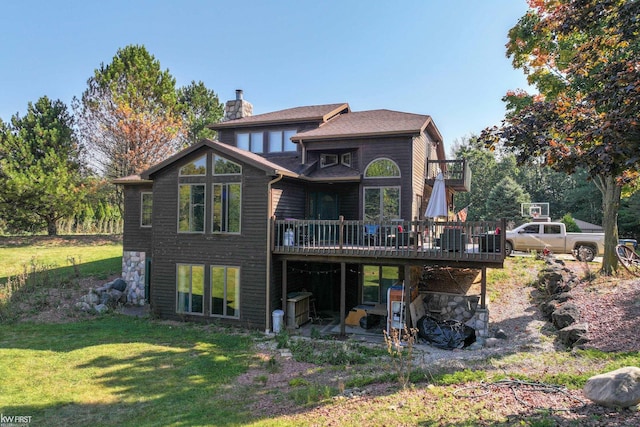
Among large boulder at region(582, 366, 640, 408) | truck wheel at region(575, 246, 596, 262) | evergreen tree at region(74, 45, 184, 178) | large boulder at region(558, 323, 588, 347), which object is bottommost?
large boulder at region(558, 323, 588, 347)

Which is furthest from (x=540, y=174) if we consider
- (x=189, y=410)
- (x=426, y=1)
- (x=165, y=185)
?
(x=189, y=410)

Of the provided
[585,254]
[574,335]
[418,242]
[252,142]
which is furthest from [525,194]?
[574,335]

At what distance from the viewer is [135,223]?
1557 cm

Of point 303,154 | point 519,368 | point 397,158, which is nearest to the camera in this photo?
point 519,368

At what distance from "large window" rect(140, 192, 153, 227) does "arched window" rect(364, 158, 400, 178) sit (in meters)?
8.73

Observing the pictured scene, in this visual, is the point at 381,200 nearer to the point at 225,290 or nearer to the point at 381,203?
the point at 381,203

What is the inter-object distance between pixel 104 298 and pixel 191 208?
536 cm

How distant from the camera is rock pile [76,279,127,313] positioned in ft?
45.3

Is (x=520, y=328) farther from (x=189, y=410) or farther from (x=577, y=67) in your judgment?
(x=189, y=410)

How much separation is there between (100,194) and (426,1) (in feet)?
87.4

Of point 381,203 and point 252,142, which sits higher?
point 252,142

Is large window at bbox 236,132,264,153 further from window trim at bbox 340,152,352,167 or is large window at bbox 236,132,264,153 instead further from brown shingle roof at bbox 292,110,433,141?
window trim at bbox 340,152,352,167

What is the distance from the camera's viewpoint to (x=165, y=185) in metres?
13.4

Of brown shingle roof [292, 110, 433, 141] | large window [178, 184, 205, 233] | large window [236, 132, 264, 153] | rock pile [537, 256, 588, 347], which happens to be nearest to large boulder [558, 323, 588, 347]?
rock pile [537, 256, 588, 347]
